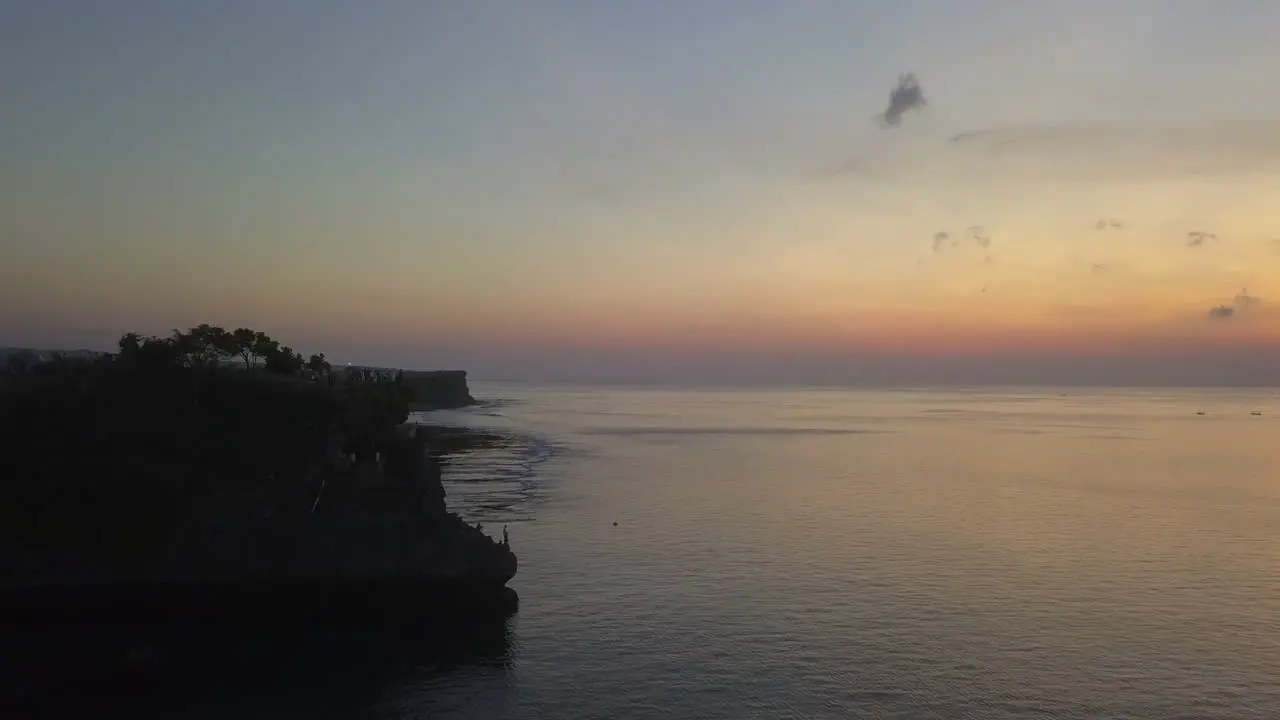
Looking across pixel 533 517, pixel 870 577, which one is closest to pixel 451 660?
pixel 870 577

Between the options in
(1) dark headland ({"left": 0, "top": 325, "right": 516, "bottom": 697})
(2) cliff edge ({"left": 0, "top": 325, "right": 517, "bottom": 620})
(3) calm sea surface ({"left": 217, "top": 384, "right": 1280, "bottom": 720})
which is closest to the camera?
(3) calm sea surface ({"left": 217, "top": 384, "right": 1280, "bottom": 720})

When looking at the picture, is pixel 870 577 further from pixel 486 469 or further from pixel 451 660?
pixel 486 469

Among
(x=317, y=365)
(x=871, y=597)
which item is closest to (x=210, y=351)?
(x=317, y=365)

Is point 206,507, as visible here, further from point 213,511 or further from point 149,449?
point 149,449

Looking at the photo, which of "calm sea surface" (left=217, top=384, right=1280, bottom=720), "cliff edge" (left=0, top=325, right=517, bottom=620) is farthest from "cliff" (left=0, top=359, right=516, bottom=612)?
"calm sea surface" (left=217, top=384, right=1280, bottom=720)

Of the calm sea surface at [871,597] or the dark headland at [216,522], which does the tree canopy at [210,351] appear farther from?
the calm sea surface at [871,597]

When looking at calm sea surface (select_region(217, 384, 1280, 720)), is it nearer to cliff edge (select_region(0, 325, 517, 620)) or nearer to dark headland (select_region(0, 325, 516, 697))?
dark headland (select_region(0, 325, 516, 697))

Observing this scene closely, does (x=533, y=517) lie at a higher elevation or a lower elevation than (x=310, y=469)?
lower
